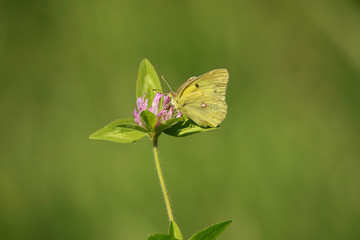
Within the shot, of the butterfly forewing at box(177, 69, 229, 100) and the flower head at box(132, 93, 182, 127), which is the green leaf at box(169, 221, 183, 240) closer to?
the flower head at box(132, 93, 182, 127)

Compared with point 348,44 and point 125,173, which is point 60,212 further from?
point 348,44

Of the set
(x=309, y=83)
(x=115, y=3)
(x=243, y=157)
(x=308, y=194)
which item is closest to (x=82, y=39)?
(x=115, y=3)

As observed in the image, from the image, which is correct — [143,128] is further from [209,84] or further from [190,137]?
[190,137]

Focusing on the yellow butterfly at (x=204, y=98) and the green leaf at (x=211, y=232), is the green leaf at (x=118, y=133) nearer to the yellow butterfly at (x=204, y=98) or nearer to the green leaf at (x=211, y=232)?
the yellow butterfly at (x=204, y=98)

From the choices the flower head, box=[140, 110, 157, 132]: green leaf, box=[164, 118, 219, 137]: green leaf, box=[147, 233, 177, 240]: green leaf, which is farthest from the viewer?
box=[164, 118, 219, 137]: green leaf

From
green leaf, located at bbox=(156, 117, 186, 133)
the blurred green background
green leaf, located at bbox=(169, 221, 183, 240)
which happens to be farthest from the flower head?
the blurred green background

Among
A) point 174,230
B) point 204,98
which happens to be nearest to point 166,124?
point 204,98
